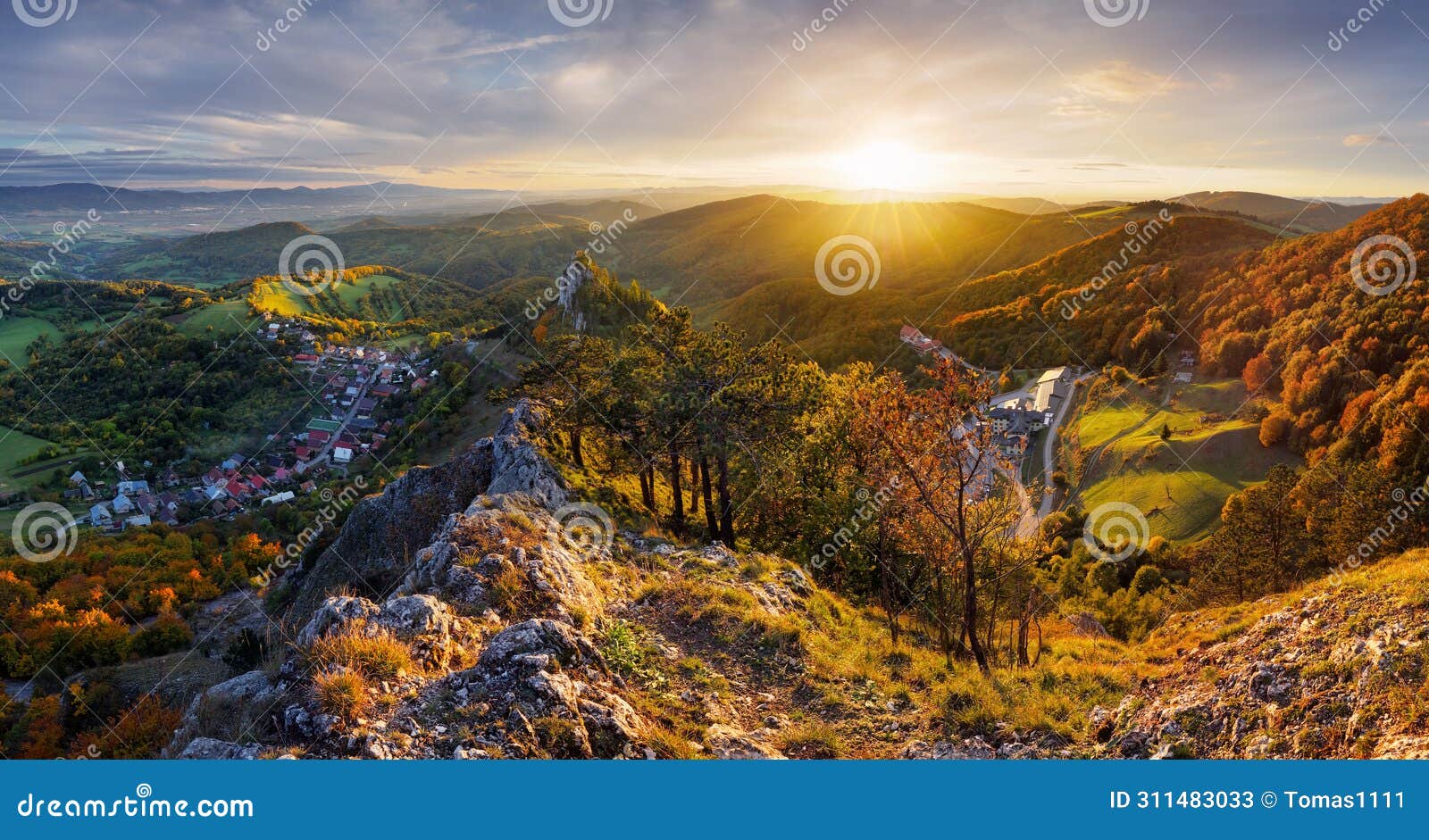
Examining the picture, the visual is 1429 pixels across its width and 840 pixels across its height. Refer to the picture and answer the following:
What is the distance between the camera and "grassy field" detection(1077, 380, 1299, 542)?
2244 inches

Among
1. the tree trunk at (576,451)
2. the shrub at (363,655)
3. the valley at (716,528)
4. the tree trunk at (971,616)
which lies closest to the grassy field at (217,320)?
the valley at (716,528)

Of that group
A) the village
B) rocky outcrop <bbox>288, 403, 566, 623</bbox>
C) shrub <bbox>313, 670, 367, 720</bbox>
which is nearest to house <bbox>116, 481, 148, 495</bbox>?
the village

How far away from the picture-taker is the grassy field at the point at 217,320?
125000 millimetres

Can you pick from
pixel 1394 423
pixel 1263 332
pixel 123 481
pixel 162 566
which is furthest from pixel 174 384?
pixel 1263 332

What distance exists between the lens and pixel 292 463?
93.0 metres

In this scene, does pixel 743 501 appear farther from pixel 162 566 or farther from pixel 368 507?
pixel 162 566

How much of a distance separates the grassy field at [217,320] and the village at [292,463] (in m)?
20.7

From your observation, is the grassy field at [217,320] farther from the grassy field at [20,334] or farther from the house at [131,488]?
the house at [131,488]

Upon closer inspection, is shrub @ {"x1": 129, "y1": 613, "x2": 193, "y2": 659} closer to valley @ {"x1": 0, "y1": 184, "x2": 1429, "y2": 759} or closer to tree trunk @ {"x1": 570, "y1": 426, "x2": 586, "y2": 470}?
valley @ {"x1": 0, "y1": 184, "x2": 1429, "y2": 759}

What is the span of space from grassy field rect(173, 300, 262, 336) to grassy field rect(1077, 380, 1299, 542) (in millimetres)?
159543

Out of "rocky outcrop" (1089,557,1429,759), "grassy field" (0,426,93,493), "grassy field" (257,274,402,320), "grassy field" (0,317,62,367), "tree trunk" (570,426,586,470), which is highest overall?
"grassy field" (257,274,402,320)

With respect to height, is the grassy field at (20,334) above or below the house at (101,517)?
above

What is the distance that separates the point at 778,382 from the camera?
828 inches

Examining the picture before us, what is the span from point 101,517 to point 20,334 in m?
95.3
